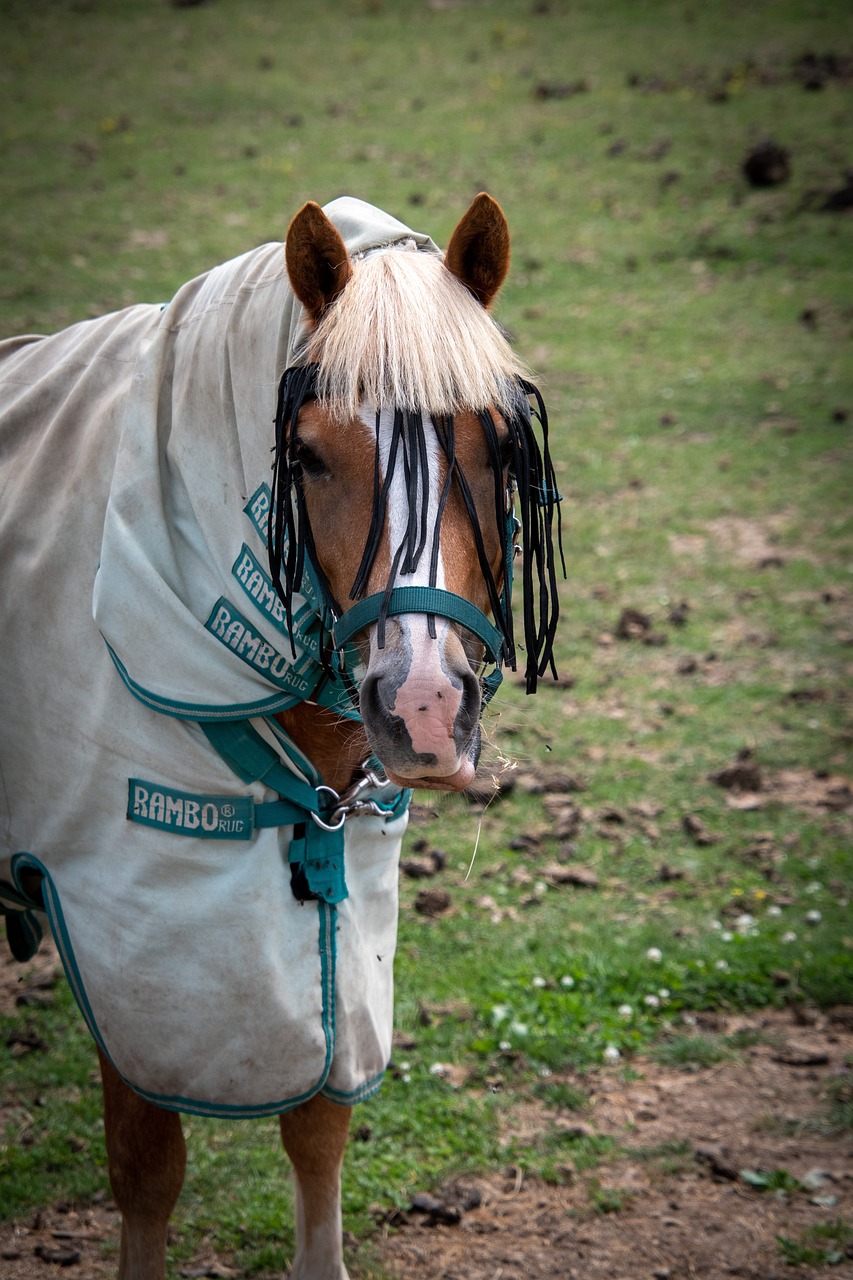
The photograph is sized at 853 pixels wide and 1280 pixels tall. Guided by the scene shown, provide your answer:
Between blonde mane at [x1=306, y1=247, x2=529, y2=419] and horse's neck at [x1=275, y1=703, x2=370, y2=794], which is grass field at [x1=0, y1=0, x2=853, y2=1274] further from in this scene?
blonde mane at [x1=306, y1=247, x2=529, y2=419]

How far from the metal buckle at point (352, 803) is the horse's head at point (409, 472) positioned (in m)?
0.35

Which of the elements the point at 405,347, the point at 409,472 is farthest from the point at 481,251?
the point at 409,472

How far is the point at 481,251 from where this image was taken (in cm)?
192

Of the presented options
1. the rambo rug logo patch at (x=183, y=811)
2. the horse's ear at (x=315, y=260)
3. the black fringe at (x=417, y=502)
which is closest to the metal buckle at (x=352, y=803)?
the rambo rug logo patch at (x=183, y=811)

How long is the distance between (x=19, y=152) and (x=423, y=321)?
42.0 feet

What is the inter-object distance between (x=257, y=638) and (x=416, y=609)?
436 mm

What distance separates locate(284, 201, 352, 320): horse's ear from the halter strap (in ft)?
1.73

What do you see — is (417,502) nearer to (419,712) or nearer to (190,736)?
(419,712)

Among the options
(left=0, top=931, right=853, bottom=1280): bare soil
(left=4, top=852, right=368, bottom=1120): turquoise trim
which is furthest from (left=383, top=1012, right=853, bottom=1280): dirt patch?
(left=4, top=852, right=368, bottom=1120): turquoise trim

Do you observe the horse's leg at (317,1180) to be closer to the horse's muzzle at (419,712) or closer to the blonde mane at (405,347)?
the horse's muzzle at (419,712)

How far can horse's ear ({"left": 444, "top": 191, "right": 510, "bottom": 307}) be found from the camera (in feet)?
6.12

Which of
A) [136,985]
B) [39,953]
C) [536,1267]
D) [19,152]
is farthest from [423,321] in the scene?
[19,152]

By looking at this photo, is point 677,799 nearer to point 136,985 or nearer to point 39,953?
point 39,953

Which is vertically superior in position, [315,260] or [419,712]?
[315,260]
